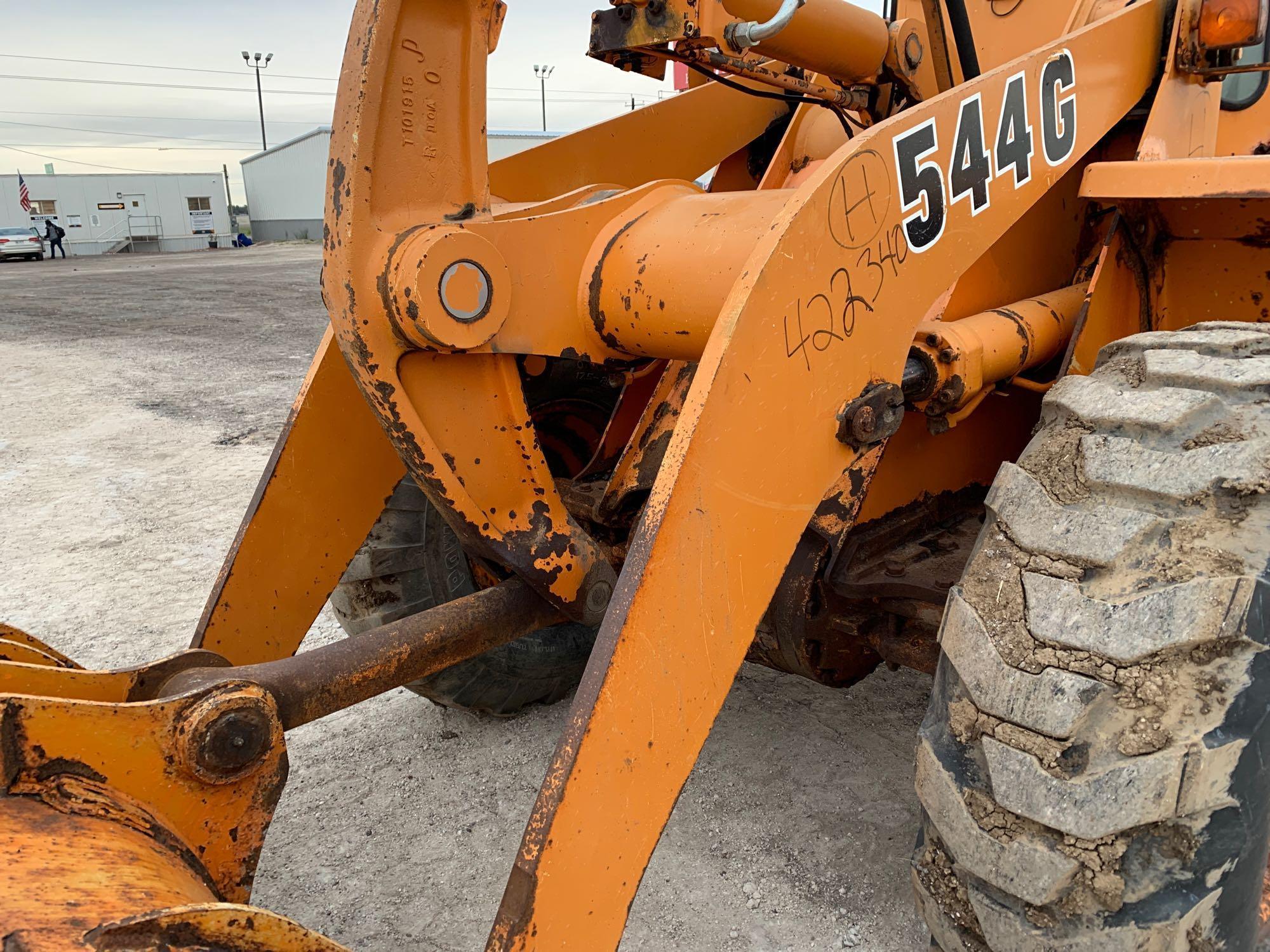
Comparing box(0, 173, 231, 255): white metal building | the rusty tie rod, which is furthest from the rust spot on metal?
box(0, 173, 231, 255): white metal building

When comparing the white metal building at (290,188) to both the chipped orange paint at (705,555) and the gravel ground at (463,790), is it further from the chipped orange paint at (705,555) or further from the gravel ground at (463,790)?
the chipped orange paint at (705,555)

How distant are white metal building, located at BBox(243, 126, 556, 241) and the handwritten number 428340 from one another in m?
36.5

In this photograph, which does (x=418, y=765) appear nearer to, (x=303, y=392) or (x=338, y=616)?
(x=338, y=616)

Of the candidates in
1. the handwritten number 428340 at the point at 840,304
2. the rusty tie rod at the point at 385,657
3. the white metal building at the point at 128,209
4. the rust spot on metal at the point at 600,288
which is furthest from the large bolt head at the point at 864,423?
the white metal building at the point at 128,209

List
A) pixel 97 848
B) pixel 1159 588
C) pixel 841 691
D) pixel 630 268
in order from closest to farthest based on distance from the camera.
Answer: pixel 97 848
pixel 1159 588
pixel 630 268
pixel 841 691

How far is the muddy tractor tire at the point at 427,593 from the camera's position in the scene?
2768 millimetres

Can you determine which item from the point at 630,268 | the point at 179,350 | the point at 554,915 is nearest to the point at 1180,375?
the point at 630,268

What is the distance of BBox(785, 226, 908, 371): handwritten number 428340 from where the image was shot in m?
1.59

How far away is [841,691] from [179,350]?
9.90m

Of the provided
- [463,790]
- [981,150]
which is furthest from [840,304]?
[463,790]

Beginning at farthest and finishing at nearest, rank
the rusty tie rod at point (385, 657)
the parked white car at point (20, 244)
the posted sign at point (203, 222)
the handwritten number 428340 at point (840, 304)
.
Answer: the posted sign at point (203, 222)
the parked white car at point (20, 244)
the rusty tie rod at point (385, 657)
the handwritten number 428340 at point (840, 304)

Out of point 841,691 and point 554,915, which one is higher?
point 554,915

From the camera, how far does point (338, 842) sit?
267cm

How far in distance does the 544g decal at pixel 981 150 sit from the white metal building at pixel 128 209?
4473 centimetres
